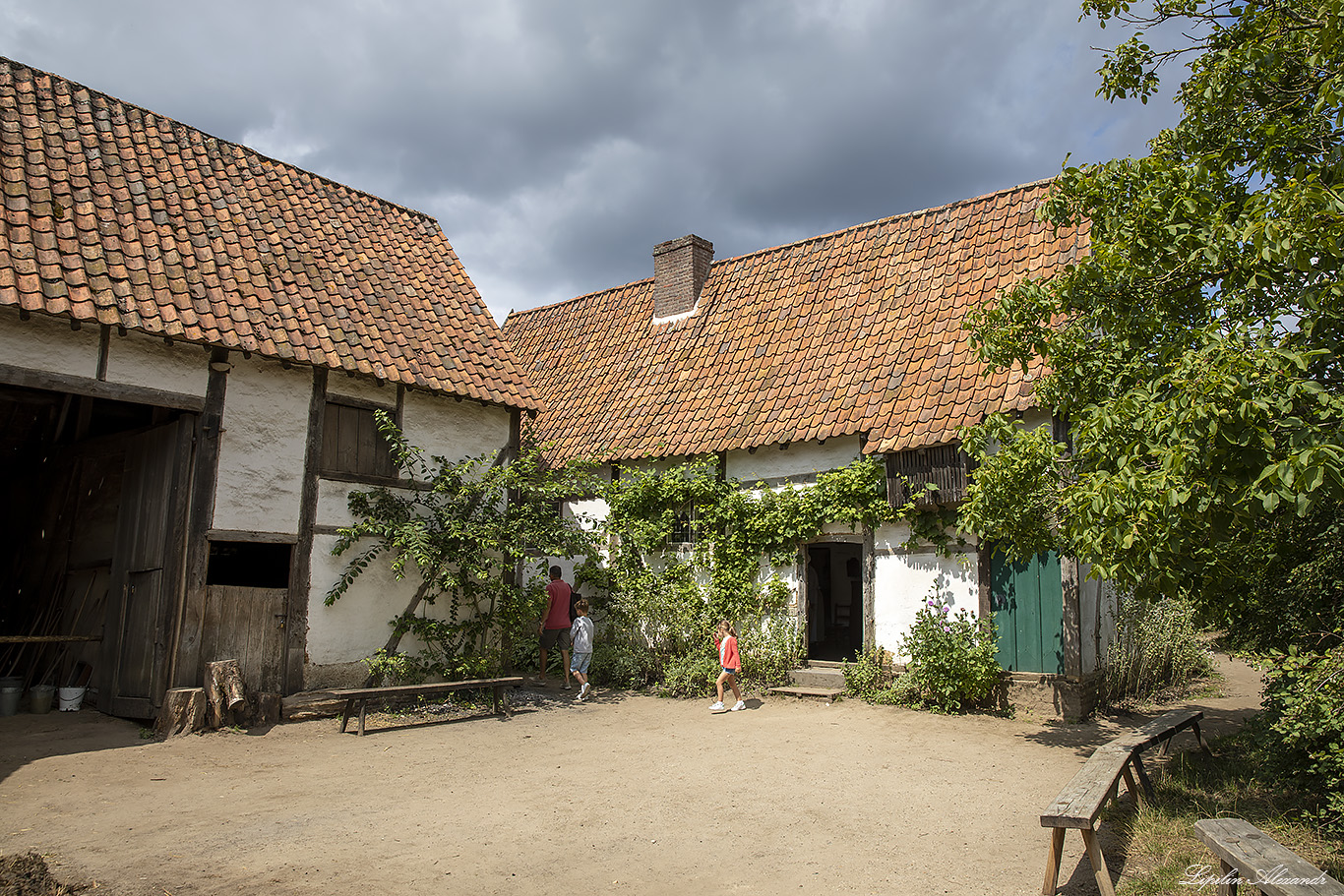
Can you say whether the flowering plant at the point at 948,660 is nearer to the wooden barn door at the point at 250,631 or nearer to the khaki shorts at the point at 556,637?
the khaki shorts at the point at 556,637

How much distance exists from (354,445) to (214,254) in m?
2.79

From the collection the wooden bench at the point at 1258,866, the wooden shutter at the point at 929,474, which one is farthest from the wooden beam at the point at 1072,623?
the wooden bench at the point at 1258,866

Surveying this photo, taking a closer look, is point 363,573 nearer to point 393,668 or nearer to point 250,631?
point 393,668

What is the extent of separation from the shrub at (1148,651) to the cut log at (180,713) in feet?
33.5

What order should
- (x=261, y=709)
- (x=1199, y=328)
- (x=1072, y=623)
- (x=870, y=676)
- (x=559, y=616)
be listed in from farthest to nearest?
(x=559, y=616), (x=870, y=676), (x=1072, y=623), (x=261, y=709), (x=1199, y=328)

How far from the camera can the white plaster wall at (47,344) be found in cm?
→ 813

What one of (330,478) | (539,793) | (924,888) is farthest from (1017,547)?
(330,478)

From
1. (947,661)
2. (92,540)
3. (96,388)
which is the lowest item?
(947,661)

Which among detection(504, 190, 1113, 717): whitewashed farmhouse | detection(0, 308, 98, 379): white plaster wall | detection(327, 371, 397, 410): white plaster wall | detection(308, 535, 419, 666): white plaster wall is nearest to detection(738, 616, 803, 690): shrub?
detection(504, 190, 1113, 717): whitewashed farmhouse

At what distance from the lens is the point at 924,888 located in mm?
4980

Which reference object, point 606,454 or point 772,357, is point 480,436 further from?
point 772,357

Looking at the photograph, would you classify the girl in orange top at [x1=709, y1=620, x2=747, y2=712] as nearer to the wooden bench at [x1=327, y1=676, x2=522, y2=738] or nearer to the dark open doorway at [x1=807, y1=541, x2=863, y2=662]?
the wooden bench at [x1=327, y1=676, x2=522, y2=738]

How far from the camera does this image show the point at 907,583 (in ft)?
36.8

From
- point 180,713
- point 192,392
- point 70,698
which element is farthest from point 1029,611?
point 70,698
